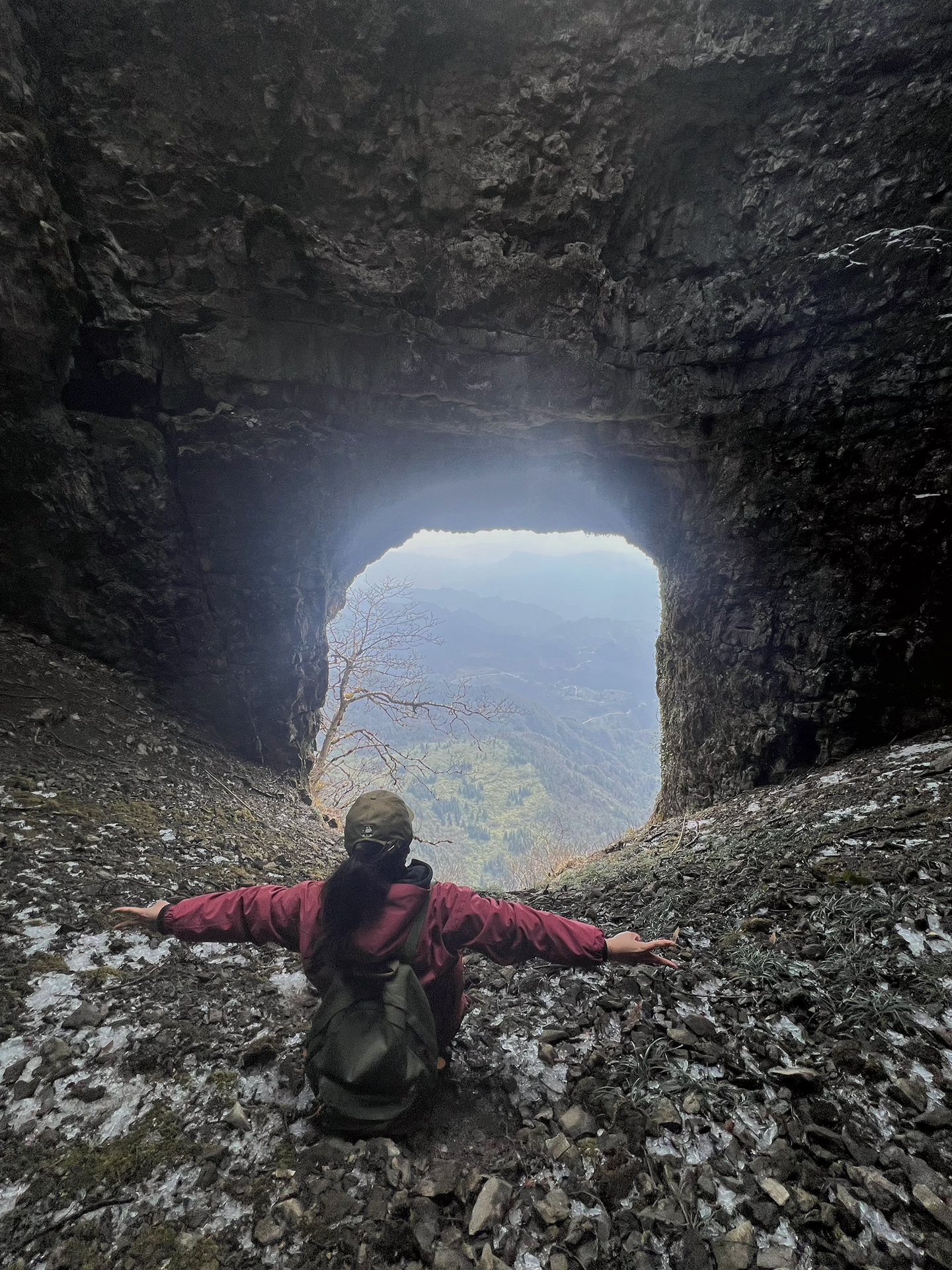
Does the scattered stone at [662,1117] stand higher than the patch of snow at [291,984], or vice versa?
the scattered stone at [662,1117]

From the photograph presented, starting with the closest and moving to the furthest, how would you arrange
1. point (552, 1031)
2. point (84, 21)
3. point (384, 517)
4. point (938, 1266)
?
point (938, 1266) → point (552, 1031) → point (84, 21) → point (384, 517)

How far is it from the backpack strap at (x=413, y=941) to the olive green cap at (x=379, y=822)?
38 centimetres

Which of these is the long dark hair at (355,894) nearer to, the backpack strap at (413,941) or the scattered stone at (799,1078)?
the backpack strap at (413,941)

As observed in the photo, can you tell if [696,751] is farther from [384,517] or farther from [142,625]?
[142,625]

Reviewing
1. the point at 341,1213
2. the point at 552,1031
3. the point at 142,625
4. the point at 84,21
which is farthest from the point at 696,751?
the point at 84,21

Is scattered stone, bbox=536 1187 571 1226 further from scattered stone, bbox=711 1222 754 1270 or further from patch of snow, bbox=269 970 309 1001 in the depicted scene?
patch of snow, bbox=269 970 309 1001

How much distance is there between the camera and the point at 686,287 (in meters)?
7.58

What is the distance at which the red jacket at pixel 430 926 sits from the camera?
2.75m

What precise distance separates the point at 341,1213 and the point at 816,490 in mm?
8450

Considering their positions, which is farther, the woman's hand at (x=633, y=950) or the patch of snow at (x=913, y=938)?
the patch of snow at (x=913, y=938)

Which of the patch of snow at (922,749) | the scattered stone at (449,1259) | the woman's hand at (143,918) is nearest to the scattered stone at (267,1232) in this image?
the scattered stone at (449,1259)

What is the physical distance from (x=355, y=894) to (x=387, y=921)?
26cm

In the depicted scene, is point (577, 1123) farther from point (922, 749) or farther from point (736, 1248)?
point (922, 749)

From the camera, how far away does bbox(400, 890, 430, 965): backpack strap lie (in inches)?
105
